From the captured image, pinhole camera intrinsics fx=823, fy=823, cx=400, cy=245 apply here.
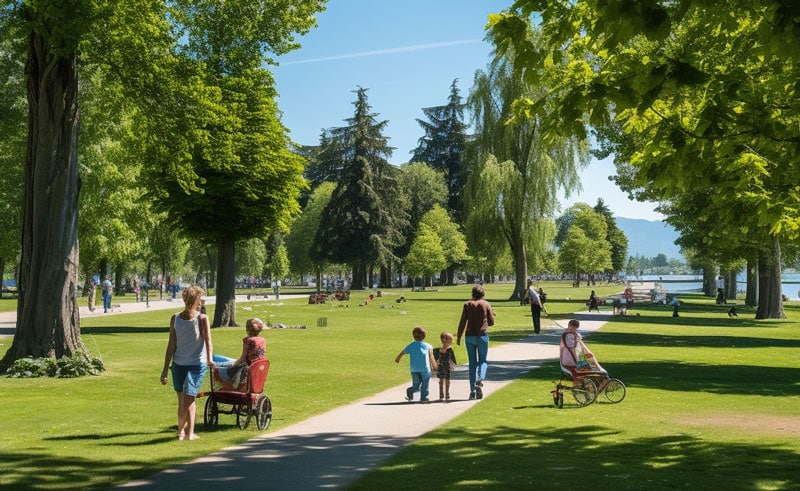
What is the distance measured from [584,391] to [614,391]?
68cm

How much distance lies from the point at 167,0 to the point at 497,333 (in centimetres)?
1595

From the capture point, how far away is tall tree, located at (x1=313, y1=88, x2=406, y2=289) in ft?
263

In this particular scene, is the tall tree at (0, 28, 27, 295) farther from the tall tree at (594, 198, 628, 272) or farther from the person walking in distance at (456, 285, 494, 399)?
the tall tree at (594, 198, 628, 272)

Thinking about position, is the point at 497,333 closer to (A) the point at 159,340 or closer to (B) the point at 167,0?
(A) the point at 159,340

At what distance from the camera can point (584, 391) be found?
13.2 metres

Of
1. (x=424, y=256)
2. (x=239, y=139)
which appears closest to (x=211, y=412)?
(x=239, y=139)

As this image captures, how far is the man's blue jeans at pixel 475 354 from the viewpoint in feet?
45.4

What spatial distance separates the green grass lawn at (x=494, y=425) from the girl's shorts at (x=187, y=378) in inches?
25.7

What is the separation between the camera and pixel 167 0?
76.3 feet

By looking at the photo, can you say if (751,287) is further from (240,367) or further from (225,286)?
(240,367)

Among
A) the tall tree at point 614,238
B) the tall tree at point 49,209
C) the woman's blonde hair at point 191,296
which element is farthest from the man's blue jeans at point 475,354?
the tall tree at point 614,238

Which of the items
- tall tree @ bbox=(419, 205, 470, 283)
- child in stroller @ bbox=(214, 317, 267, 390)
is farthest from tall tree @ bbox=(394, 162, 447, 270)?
child in stroller @ bbox=(214, 317, 267, 390)

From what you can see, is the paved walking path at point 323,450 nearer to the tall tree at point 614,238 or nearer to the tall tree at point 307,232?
the tall tree at point 307,232

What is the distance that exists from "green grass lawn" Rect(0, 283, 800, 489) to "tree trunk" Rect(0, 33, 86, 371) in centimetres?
141
